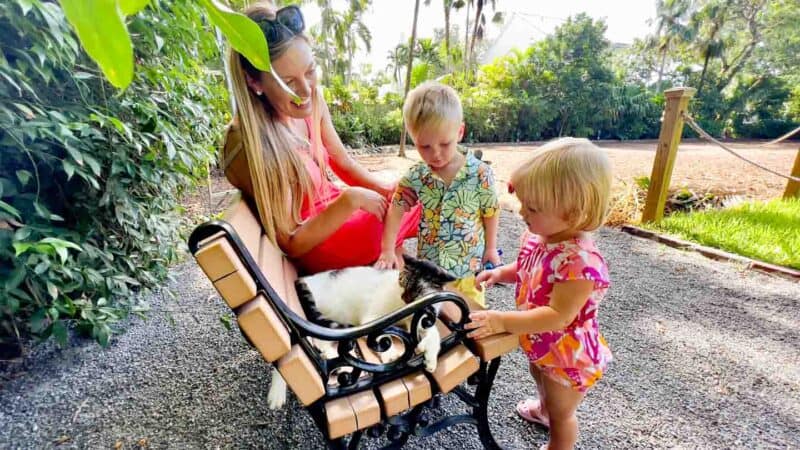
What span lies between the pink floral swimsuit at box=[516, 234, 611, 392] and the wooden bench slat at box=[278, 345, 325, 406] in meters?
0.70

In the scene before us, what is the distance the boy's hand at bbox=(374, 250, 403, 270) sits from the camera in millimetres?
1568

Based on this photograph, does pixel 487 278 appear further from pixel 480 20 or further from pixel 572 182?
pixel 480 20

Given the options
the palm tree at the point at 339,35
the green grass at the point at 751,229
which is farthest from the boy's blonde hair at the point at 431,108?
the palm tree at the point at 339,35

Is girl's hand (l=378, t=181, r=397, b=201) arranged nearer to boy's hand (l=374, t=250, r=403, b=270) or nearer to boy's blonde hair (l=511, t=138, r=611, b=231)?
boy's hand (l=374, t=250, r=403, b=270)

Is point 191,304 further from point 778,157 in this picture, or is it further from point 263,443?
point 778,157

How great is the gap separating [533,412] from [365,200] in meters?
1.18

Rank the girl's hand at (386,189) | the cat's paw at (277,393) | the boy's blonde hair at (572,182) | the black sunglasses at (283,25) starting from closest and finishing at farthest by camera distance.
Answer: the boy's blonde hair at (572,182) < the black sunglasses at (283,25) < the cat's paw at (277,393) < the girl's hand at (386,189)

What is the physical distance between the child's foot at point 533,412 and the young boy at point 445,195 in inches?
25.4

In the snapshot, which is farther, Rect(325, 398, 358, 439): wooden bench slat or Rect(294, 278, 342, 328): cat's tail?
Rect(294, 278, 342, 328): cat's tail

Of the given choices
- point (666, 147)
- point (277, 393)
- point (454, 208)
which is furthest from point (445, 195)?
point (666, 147)

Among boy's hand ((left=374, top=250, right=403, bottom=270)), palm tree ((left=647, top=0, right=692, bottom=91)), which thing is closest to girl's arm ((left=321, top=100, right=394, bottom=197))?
boy's hand ((left=374, top=250, right=403, bottom=270))

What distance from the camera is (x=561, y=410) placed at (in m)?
1.29

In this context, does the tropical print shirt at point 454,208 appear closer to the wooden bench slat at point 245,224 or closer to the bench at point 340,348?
the bench at point 340,348

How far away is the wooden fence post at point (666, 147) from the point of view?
A: 339cm
